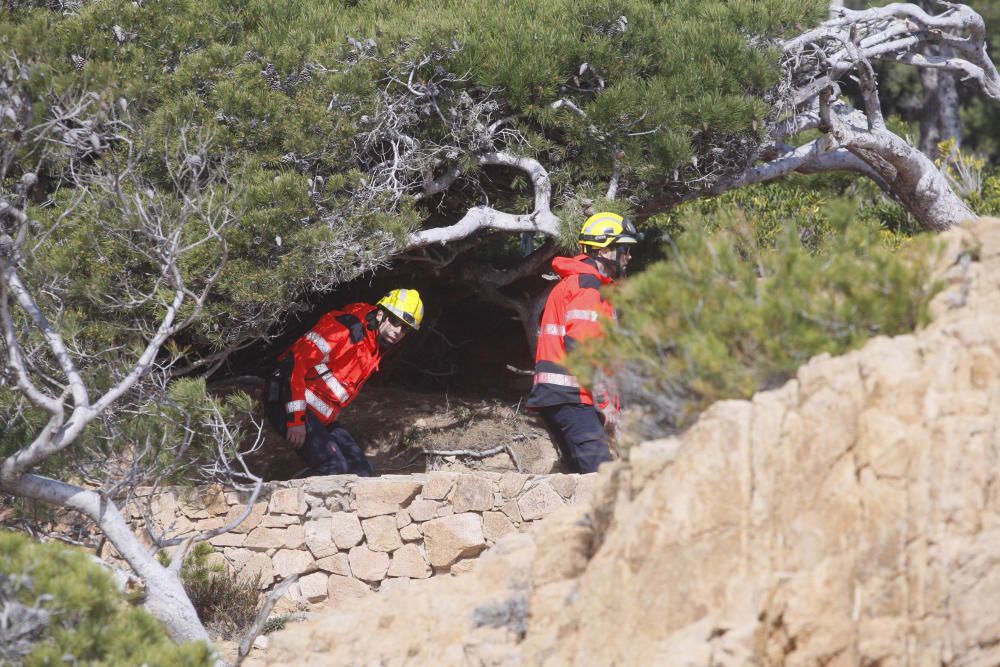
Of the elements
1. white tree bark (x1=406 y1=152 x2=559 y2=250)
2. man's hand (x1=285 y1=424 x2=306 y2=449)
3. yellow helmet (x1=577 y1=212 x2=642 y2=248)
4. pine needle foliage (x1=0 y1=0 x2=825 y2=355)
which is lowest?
man's hand (x1=285 y1=424 x2=306 y2=449)

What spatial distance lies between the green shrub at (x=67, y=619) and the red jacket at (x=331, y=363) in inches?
133

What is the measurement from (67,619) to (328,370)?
3770 millimetres

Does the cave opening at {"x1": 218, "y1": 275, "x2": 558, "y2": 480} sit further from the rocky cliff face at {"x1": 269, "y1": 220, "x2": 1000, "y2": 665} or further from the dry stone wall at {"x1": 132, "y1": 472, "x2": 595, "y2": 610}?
the rocky cliff face at {"x1": 269, "y1": 220, "x2": 1000, "y2": 665}

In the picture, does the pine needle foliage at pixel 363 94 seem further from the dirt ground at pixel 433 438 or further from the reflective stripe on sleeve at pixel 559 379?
the dirt ground at pixel 433 438

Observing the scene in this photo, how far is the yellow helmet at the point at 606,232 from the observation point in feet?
23.5

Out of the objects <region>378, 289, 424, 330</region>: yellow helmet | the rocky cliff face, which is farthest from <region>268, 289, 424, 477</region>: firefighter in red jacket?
the rocky cliff face

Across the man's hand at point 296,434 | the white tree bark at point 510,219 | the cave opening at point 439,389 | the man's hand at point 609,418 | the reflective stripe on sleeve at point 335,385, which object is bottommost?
the cave opening at point 439,389

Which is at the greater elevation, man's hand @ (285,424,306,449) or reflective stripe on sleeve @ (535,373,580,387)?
reflective stripe on sleeve @ (535,373,580,387)

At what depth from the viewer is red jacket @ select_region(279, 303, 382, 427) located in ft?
25.4

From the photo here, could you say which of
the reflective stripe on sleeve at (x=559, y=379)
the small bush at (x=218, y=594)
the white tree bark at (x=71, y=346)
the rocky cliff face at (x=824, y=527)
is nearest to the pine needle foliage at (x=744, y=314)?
the rocky cliff face at (x=824, y=527)

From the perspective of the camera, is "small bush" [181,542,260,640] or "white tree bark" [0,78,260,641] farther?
"small bush" [181,542,260,640]

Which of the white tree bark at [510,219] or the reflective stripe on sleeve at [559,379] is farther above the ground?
the white tree bark at [510,219]

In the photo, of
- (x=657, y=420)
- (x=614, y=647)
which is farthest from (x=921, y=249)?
(x=614, y=647)

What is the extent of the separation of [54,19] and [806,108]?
580 centimetres
